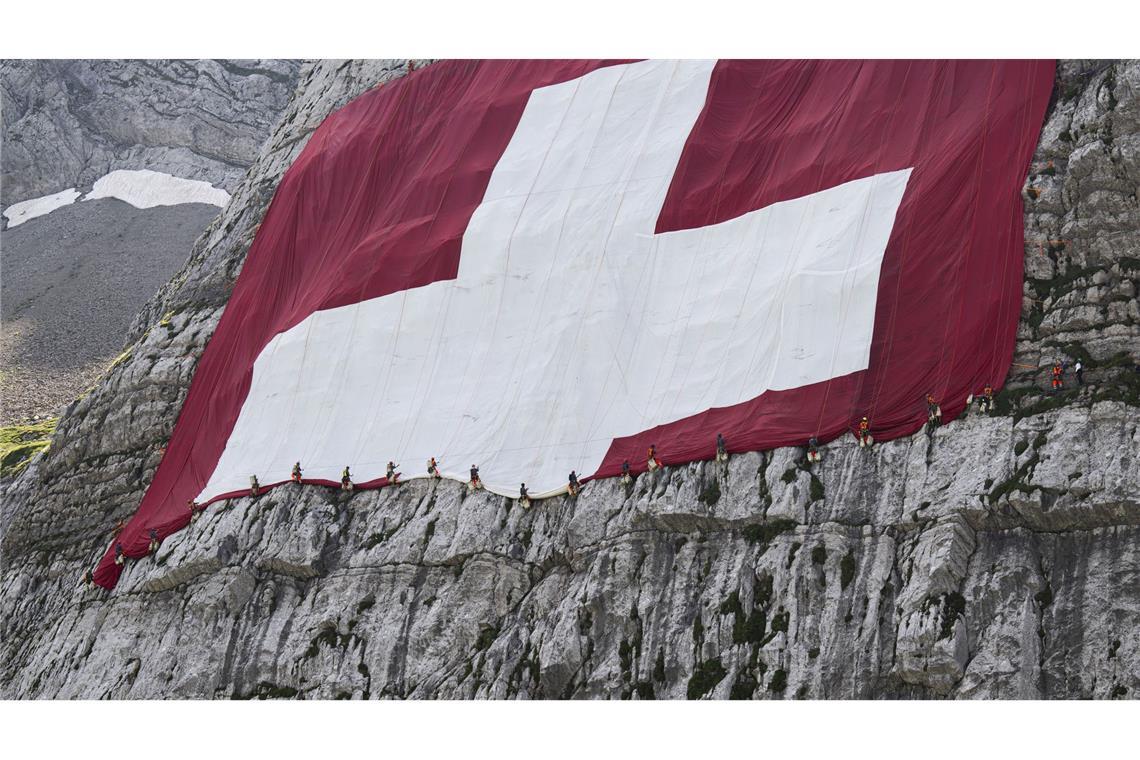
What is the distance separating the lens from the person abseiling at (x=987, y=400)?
3550cm

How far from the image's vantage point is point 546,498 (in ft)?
133

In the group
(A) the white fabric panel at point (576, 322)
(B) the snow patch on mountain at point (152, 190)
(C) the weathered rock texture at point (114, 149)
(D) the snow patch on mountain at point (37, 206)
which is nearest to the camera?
A: (A) the white fabric panel at point (576, 322)

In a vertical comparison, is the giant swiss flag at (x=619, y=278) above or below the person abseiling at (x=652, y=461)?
above

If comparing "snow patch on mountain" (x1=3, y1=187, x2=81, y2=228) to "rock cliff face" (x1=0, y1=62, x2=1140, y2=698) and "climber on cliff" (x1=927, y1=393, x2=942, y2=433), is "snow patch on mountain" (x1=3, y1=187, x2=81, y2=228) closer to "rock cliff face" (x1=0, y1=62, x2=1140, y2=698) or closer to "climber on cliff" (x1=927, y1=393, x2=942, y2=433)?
"rock cliff face" (x1=0, y1=62, x2=1140, y2=698)

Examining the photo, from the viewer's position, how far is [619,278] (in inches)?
1735

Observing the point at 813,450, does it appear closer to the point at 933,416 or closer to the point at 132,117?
the point at 933,416

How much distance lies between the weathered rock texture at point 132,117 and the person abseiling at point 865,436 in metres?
77.5

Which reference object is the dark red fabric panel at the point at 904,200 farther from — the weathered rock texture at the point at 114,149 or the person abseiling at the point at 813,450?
the weathered rock texture at the point at 114,149

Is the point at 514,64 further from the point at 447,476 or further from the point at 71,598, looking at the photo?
the point at 71,598

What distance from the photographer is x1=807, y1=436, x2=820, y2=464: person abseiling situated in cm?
3675

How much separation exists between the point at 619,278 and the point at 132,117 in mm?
75762

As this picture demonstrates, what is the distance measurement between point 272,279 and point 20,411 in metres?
34.7

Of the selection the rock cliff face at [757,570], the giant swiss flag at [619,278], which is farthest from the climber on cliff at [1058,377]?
the giant swiss flag at [619,278]

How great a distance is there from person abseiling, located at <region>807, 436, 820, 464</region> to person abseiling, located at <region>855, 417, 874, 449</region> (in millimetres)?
1099
